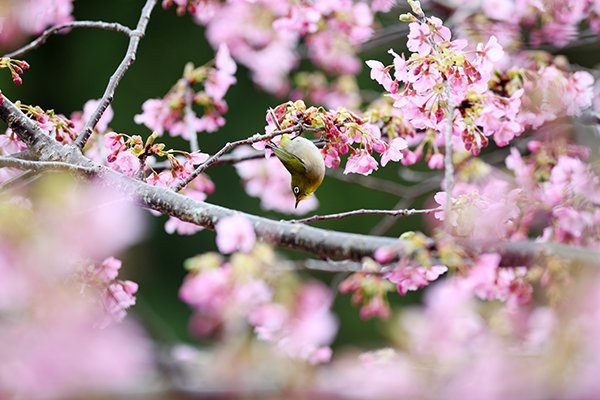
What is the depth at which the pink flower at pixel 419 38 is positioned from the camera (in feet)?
3.72

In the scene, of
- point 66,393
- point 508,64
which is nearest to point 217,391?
point 66,393

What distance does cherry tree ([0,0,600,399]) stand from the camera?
64cm

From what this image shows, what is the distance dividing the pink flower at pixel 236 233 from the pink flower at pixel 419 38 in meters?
0.44

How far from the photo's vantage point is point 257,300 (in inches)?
42.6

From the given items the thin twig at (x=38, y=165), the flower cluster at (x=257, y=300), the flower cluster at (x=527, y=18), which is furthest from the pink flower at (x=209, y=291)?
the flower cluster at (x=527, y=18)

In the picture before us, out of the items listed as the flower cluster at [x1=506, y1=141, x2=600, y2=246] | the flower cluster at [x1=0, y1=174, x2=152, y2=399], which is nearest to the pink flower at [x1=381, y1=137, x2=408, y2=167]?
the flower cluster at [x1=506, y1=141, x2=600, y2=246]

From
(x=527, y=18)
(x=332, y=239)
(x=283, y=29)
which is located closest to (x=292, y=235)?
(x=332, y=239)

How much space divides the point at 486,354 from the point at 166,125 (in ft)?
3.55

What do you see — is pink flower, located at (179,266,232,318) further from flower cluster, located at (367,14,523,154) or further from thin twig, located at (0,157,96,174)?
flower cluster, located at (367,14,523,154)

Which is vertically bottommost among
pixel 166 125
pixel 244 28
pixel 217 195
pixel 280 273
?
pixel 280 273

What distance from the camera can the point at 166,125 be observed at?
63.1 inches

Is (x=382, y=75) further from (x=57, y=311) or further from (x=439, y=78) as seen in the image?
(x=57, y=311)

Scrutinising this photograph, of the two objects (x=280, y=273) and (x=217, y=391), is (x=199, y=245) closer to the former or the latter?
(x=280, y=273)

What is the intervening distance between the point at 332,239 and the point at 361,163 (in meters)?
0.38
